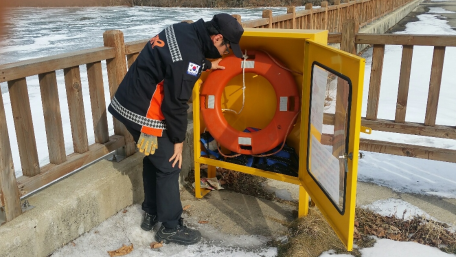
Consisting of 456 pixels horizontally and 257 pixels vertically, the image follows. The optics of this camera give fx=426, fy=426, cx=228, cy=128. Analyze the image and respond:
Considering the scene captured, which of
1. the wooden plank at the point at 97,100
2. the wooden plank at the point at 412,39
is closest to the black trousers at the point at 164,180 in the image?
the wooden plank at the point at 97,100

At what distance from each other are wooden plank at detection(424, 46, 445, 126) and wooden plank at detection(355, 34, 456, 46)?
0.06 m

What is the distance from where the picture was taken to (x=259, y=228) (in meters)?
3.14

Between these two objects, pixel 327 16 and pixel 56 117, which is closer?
pixel 56 117

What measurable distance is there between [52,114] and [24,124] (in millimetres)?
220

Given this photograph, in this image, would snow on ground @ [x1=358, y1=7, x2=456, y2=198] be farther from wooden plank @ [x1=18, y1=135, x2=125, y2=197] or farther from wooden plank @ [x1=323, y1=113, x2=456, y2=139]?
wooden plank @ [x1=18, y1=135, x2=125, y2=197]

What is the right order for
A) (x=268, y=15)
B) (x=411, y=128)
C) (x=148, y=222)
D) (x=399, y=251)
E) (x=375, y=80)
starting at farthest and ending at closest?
(x=268, y=15) → (x=375, y=80) → (x=411, y=128) → (x=148, y=222) → (x=399, y=251)

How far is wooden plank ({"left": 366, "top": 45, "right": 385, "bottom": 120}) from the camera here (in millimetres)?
3672

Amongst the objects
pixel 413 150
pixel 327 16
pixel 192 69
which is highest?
pixel 192 69

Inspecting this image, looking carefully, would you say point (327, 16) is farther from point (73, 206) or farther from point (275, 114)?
point (73, 206)

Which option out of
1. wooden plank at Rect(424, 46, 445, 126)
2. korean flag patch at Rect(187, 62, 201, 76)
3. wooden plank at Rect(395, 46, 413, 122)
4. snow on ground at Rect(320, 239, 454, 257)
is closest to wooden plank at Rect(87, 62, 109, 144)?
korean flag patch at Rect(187, 62, 201, 76)

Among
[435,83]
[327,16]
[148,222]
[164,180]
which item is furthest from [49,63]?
[327,16]

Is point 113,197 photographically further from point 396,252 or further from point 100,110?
point 396,252

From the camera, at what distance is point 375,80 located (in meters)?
3.75

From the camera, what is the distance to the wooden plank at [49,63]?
7.76 ft
